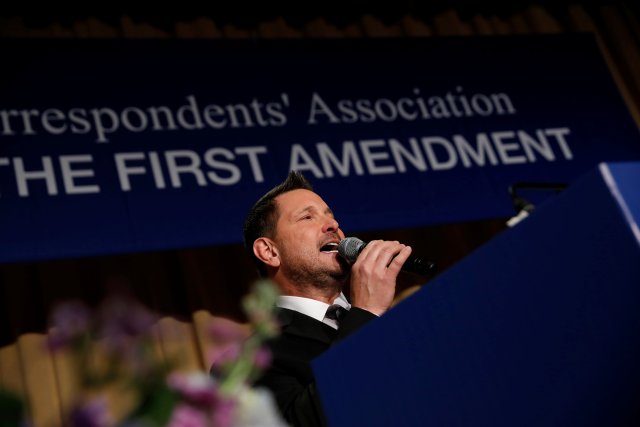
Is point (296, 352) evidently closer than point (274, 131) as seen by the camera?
Yes

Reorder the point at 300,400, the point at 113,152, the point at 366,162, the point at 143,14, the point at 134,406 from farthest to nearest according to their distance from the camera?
the point at 143,14
the point at 366,162
the point at 113,152
the point at 300,400
the point at 134,406

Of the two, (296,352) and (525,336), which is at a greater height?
(296,352)

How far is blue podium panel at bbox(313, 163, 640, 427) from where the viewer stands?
0.79m

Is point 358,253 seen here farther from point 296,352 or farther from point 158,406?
point 158,406

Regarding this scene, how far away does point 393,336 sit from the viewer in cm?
98

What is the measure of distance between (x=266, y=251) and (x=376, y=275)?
422 millimetres

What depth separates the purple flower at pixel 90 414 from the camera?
42 cm

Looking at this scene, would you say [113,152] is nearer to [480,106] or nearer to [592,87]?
[480,106]

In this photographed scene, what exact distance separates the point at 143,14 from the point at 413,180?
1.24m

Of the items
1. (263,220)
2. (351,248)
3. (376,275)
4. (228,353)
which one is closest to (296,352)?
(376,275)

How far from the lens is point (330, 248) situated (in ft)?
6.12

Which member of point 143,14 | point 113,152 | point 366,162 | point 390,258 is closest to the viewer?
point 390,258

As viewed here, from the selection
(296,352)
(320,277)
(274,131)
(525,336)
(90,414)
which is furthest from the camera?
(274,131)

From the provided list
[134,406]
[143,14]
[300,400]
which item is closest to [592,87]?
[143,14]
